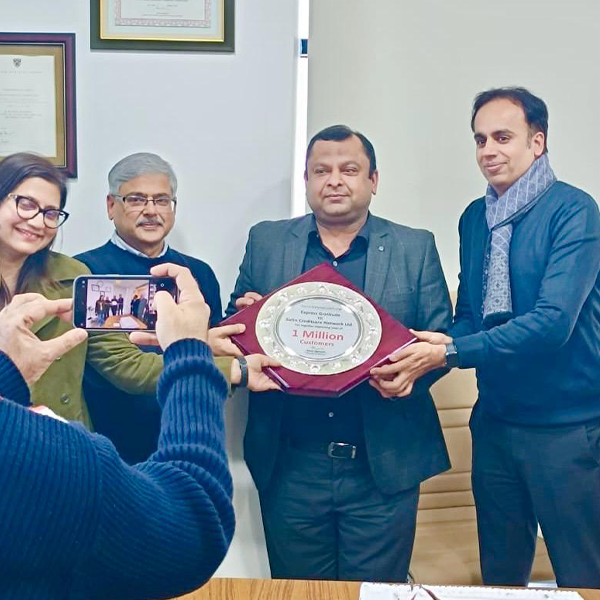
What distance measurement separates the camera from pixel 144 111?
5.73 feet

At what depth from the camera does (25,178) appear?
1.66m

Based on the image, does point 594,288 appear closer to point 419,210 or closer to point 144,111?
point 419,210

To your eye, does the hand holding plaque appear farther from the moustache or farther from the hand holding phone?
the hand holding phone

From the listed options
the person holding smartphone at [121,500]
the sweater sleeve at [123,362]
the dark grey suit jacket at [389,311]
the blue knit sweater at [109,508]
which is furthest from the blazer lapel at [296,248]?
the blue knit sweater at [109,508]

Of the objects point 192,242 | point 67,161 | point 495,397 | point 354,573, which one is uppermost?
point 67,161

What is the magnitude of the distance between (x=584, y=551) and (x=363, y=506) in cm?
53

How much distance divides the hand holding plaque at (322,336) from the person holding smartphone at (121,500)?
0.73 metres

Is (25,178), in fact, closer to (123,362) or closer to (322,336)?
(123,362)

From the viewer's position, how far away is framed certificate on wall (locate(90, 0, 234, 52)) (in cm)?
171

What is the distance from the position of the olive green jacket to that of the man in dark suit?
26cm

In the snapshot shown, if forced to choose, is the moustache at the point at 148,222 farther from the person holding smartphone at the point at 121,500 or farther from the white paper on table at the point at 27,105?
the person holding smartphone at the point at 121,500

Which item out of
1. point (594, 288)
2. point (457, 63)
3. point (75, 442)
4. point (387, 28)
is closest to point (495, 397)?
point (594, 288)

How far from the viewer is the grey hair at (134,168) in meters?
1.73

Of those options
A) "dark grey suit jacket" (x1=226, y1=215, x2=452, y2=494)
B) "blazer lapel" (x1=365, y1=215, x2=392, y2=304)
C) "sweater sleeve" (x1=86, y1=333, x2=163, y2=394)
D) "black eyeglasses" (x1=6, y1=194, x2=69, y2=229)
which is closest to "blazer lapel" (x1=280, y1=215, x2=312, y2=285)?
"dark grey suit jacket" (x1=226, y1=215, x2=452, y2=494)
